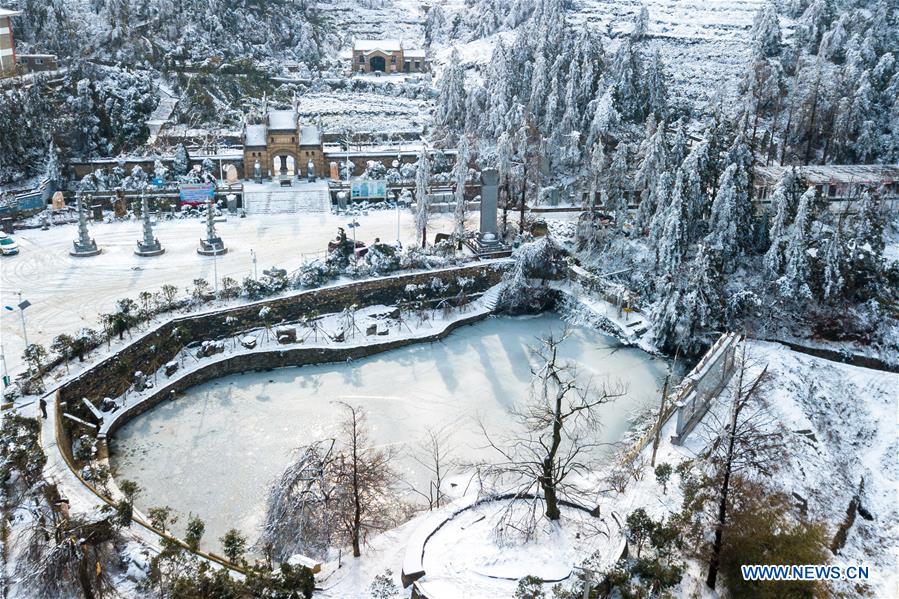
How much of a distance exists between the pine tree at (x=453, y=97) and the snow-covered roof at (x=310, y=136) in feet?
35.8

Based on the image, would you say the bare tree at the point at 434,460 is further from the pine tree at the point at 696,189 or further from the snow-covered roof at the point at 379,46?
the snow-covered roof at the point at 379,46

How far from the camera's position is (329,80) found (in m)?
68.9

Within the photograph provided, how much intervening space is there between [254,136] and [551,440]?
3459 cm

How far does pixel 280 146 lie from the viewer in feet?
171

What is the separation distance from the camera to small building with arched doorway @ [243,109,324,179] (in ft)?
170

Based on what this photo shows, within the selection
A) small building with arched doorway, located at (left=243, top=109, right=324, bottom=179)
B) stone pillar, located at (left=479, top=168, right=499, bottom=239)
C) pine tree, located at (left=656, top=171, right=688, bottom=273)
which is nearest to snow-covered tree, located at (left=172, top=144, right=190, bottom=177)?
small building with arched doorway, located at (left=243, top=109, right=324, bottom=179)

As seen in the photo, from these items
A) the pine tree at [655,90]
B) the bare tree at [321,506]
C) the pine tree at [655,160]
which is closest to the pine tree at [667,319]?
the pine tree at [655,160]

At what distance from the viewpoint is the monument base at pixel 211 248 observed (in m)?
39.0

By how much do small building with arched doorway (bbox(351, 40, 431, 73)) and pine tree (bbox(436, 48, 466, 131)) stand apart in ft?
48.7

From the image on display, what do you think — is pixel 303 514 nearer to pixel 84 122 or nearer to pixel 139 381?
pixel 139 381

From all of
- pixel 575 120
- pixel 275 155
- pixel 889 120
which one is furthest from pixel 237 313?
pixel 889 120

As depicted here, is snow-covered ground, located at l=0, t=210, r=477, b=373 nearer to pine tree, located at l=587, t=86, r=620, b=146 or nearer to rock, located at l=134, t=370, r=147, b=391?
rock, located at l=134, t=370, r=147, b=391

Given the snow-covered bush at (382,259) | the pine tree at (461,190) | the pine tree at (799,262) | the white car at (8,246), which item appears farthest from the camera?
the pine tree at (461,190)

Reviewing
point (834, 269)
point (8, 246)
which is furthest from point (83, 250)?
point (834, 269)
